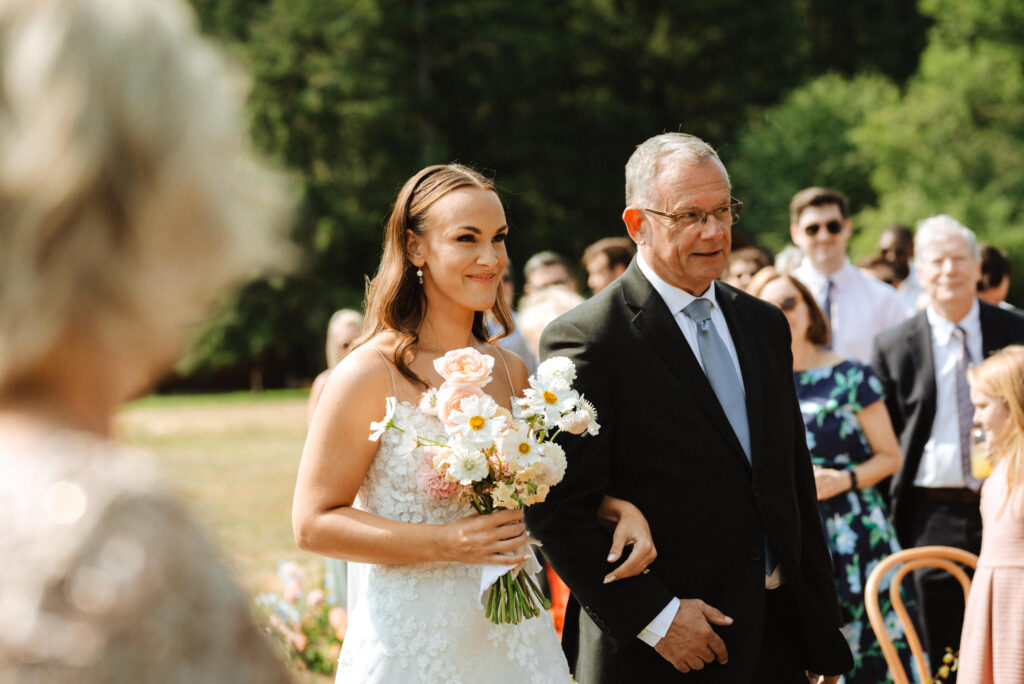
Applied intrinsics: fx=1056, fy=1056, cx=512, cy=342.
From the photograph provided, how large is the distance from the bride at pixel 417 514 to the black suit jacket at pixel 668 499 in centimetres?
11

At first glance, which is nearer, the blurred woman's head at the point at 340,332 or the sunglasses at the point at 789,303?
the sunglasses at the point at 789,303

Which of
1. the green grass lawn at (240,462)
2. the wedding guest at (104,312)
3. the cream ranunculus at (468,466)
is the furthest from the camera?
the green grass lawn at (240,462)

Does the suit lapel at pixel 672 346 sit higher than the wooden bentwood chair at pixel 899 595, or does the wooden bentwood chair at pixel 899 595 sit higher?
the suit lapel at pixel 672 346

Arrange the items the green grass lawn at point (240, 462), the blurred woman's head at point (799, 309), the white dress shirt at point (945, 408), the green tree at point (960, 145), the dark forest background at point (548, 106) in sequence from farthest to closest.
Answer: the dark forest background at point (548, 106)
the green tree at point (960, 145)
the green grass lawn at point (240, 462)
the white dress shirt at point (945, 408)
the blurred woman's head at point (799, 309)

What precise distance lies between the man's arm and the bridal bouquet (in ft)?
0.68

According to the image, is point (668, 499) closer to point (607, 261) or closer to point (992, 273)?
point (607, 261)

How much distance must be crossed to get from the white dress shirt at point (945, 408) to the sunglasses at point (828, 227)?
1.25 m

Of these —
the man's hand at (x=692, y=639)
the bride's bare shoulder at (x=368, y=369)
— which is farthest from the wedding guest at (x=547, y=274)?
the man's hand at (x=692, y=639)

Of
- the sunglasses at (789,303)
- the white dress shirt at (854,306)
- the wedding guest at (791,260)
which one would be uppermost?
the wedding guest at (791,260)

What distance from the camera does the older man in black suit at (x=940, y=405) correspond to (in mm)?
5566

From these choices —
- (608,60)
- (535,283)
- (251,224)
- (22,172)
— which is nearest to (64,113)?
(22,172)

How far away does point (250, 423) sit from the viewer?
83.5 feet

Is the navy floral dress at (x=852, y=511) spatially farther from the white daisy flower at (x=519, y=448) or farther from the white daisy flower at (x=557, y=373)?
the white daisy flower at (x=519, y=448)

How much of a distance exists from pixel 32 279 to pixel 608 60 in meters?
36.9
